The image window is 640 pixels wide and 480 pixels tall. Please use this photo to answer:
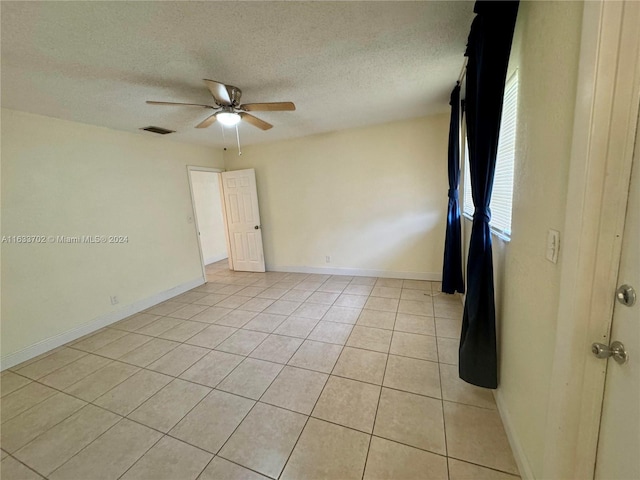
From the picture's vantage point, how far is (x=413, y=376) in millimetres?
1981

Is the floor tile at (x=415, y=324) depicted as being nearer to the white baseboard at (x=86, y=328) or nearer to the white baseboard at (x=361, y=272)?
the white baseboard at (x=361, y=272)

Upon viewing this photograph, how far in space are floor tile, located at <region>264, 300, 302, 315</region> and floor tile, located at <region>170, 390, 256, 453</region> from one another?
1358mm

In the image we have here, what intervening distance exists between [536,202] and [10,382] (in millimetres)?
4111

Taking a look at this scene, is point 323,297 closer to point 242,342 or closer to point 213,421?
point 242,342

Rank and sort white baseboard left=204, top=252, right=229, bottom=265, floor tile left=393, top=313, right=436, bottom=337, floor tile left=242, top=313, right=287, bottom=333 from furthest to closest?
white baseboard left=204, top=252, right=229, bottom=265, floor tile left=242, top=313, right=287, bottom=333, floor tile left=393, top=313, right=436, bottom=337

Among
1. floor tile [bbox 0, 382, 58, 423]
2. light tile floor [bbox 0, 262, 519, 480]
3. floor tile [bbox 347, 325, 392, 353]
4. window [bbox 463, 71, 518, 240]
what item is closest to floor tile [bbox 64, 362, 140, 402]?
light tile floor [bbox 0, 262, 519, 480]

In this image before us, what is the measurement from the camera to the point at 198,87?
Answer: 7.39 ft

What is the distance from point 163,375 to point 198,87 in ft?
8.36

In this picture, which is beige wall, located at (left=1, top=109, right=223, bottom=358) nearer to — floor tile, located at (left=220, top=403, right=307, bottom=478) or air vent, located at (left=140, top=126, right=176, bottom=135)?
air vent, located at (left=140, top=126, right=176, bottom=135)

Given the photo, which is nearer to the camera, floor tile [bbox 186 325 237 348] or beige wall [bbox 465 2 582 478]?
beige wall [bbox 465 2 582 478]

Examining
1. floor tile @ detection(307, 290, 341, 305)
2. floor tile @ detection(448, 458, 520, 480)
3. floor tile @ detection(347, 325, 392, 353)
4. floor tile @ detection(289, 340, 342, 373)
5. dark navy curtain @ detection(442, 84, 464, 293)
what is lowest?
floor tile @ detection(448, 458, 520, 480)

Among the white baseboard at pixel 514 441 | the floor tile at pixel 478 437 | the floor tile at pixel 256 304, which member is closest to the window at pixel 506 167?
the white baseboard at pixel 514 441

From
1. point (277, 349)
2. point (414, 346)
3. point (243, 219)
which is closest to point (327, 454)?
point (277, 349)

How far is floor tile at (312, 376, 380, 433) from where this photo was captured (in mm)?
1628
